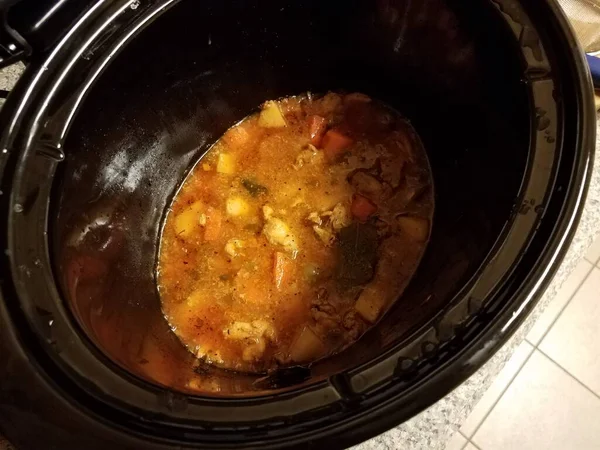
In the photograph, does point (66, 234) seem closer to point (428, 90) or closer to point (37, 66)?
point (37, 66)

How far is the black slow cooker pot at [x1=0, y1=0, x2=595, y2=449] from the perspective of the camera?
0.67 m

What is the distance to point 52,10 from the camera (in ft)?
2.89

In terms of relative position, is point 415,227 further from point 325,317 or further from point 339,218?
point 325,317

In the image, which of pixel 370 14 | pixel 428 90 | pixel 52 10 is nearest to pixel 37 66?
pixel 52 10

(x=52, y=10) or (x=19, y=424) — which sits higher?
(x=52, y=10)

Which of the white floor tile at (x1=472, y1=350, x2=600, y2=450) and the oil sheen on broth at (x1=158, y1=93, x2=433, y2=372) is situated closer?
the oil sheen on broth at (x1=158, y1=93, x2=433, y2=372)

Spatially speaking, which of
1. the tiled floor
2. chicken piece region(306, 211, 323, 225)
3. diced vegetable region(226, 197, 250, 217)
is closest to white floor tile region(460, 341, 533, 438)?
the tiled floor

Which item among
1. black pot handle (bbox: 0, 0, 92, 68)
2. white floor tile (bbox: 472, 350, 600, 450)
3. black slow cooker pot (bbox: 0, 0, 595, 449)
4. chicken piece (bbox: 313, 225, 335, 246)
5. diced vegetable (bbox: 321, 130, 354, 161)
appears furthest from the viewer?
white floor tile (bbox: 472, 350, 600, 450)

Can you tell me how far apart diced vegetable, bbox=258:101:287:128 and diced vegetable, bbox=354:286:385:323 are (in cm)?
46

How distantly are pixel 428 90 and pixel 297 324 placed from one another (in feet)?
1.81

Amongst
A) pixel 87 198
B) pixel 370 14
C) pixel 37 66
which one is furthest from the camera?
pixel 370 14

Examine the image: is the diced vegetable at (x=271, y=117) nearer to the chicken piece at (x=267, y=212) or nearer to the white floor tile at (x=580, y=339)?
the chicken piece at (x=267, y=212)

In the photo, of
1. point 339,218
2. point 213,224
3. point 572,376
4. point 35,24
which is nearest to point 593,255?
point 572,376

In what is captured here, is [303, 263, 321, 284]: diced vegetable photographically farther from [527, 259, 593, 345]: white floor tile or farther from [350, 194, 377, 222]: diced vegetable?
[527, 259, 593, 345]: white floor tile
